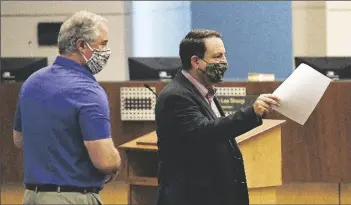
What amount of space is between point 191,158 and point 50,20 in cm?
672

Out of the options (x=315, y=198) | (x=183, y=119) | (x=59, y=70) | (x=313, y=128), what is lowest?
(x=315, y=198)

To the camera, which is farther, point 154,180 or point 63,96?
point 154,180

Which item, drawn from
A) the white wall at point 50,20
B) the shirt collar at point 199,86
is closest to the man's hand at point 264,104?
the shirt collar at point 199,86

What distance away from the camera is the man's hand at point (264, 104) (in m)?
2.87

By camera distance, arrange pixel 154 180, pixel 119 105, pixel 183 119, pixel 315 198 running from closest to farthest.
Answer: pixel 183 119
pixel 154 180
pixel 315 198
pixel 119 105

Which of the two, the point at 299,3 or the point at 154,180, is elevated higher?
the point at 299,3

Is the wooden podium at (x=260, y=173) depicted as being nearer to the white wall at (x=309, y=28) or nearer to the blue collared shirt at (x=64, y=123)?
the blue collared shirt at (x=64, y=123)

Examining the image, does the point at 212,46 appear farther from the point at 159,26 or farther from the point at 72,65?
the point at 159,26

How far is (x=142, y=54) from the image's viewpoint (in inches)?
375

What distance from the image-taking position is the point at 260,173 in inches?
170

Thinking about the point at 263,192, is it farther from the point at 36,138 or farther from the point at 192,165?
the point at 36,138

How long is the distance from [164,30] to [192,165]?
254 inches

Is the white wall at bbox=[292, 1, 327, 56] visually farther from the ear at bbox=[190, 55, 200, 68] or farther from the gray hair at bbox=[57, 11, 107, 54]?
the gray hair at bbox=[57, 11, 107, 54]

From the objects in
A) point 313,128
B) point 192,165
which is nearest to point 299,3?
point 313,128
